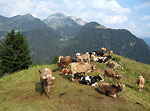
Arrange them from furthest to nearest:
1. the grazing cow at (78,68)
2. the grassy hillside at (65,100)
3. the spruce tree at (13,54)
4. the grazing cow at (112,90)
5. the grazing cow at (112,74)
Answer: the spruce tree at (13,54)
the grazing cow at (112,74)
the grazing cow at (78,68)
the grazing cow at (112,90)
the grassy hillside at (65,100)

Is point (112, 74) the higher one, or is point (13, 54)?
point (13, 54)

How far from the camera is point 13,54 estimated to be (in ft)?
107

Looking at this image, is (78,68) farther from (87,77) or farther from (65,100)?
(65,100)

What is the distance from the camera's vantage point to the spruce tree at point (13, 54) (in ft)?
104

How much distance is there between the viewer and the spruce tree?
31781mm

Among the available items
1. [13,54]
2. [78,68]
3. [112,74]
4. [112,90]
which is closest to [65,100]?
[112,90]

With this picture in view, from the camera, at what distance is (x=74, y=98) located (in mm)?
11320

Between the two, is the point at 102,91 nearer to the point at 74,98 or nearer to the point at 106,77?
the point at 74,98

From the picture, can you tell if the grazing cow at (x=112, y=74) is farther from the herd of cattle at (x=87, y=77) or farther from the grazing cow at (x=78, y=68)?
the grazing cow at (x=78, y=68)

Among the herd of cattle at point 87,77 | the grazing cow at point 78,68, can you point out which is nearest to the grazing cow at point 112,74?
the herd of cattle at point 87,77

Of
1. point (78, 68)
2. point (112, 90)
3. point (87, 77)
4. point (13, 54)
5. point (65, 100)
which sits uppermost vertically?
point (13, 54)

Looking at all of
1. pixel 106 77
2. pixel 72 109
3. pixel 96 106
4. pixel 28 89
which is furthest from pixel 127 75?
pixel 28 89

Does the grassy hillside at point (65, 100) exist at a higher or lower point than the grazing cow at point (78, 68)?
lower

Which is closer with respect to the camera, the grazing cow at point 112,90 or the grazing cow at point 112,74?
the grazing cow at point 112,90
